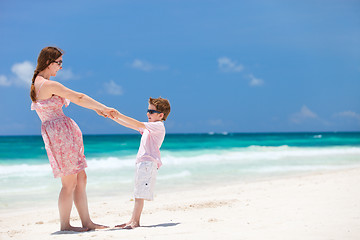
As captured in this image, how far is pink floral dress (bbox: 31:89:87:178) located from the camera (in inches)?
157

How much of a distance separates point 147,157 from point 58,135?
1.01 meters

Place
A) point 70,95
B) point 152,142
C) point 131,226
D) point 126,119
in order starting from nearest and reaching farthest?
point 70,95, point 126,119, point 131,226, point 152,142

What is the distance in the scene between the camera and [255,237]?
144 inches

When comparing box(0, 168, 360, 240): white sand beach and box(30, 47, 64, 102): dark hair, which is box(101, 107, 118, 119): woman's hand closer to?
box(30, 47, 64, 102): dark hair

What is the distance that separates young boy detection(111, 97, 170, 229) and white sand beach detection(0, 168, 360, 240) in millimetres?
262

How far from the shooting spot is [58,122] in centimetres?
402

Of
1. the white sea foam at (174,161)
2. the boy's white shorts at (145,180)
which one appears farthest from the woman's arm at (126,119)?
the white sea foam at (174,161)

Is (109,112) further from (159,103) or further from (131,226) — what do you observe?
(131,226)

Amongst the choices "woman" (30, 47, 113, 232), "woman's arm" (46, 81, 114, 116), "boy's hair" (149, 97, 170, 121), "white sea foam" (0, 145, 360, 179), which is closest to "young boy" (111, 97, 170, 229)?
"boy's hair" (149, 97, 170, 121)

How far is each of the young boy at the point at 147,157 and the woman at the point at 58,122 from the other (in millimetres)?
502

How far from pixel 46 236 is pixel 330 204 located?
12.4 ft

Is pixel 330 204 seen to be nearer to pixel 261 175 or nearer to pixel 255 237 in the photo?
pixel 255 237

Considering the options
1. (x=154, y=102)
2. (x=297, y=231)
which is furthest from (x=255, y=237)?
(x=154, y=102)

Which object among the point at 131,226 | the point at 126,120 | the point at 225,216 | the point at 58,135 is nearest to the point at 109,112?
the point at 126,120
